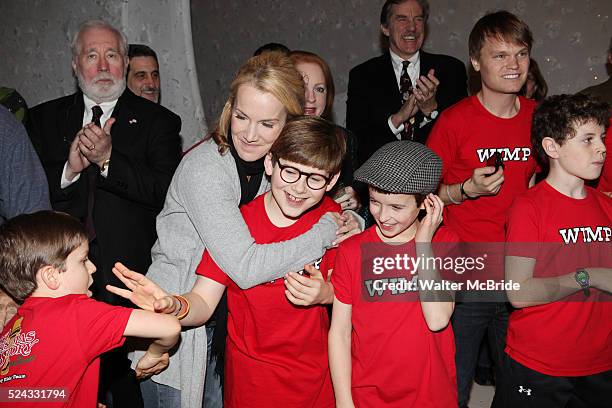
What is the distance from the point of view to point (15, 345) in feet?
6.72

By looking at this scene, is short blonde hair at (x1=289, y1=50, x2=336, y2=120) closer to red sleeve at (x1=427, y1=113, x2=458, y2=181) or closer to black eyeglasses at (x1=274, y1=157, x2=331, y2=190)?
red sleeve at (x1=427, y1=113, x2=458, y2=181)

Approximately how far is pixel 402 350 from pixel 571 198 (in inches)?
32.2

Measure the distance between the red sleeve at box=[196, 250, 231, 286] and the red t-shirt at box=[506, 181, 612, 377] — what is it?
96cm

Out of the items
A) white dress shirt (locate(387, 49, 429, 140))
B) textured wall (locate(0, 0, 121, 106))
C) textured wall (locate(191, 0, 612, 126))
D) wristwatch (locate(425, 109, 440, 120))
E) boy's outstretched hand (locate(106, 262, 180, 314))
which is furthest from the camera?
textured wall (locate(191, 0, 612, 126))

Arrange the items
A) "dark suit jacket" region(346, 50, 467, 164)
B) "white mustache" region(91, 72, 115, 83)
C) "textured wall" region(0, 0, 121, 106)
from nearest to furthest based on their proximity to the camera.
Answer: "white mustache" region(91, 72, 115, 83) < "dark suit jacket" region(346, 50, 467, 164) < "textured wall" region(0, 0, 121, 106)

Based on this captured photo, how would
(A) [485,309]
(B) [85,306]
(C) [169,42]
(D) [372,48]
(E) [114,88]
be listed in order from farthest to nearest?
(D) [372,48] → (C) [169,42] → (E) [114,88] → (A) [485,309] → (B) [85,306]

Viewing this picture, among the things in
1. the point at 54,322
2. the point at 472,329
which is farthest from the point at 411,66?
the point at 54,322

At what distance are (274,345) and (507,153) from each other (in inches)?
49.3

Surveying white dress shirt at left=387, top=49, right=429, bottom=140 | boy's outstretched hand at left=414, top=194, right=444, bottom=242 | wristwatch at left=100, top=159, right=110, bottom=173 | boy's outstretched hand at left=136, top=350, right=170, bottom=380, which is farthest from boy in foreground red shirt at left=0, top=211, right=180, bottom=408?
white dress shirt at left=387, top=49, right=429, bottom=140

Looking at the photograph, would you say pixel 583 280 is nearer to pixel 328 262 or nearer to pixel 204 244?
pixel 328 262

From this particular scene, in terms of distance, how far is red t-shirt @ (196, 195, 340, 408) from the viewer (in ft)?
7.53

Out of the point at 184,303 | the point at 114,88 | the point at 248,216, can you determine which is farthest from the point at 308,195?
the point at 114,88

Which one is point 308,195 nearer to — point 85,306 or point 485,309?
point 85,306

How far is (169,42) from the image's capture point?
4.16 m
